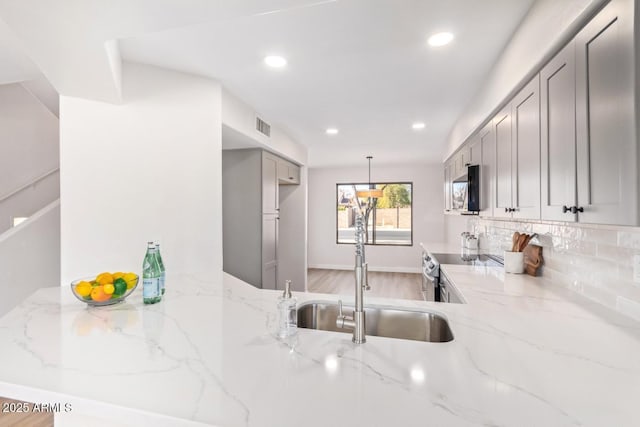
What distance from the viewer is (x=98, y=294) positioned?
4.74 ft

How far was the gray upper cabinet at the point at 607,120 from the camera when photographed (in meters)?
0.95

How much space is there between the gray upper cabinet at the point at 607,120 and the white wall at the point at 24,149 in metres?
5.14

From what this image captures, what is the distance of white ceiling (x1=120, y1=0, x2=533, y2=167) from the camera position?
5.68ft

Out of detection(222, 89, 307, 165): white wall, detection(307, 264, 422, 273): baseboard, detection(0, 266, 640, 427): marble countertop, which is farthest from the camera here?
detection(307, 264, 422, 273): baseboard

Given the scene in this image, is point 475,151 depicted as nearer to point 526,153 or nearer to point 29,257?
point 526,153

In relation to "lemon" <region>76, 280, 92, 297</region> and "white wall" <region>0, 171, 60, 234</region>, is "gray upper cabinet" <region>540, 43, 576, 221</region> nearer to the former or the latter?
"lemon" <region>76, 280, 92, 297</region>

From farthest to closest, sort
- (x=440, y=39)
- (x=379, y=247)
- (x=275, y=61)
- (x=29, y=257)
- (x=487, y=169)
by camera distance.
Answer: (x=379, y=247)
(x=29, y=257)
(x=487, y=169)
(x=275, y=61)
(x=440, y=39)

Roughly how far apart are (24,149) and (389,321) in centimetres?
476

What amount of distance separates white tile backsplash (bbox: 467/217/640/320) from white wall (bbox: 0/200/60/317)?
14.0 feet

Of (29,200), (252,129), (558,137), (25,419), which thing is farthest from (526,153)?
(29,200)

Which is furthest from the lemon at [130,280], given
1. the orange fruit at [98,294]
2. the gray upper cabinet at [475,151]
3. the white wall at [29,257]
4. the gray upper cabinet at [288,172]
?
the gray upper cabinet at [288,172]

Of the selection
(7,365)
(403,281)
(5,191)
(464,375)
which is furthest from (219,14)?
(403,281)

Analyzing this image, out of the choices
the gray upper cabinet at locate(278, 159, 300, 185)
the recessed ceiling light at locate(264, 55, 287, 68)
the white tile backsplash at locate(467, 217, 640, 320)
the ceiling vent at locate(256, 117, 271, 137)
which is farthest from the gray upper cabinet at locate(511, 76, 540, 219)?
the gray upper cabinet at locate(278, 159, 300, 185)

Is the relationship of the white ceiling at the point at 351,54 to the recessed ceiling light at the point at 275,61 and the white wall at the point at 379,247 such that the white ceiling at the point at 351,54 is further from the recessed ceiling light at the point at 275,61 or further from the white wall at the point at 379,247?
the white wall at the point at 379,247
